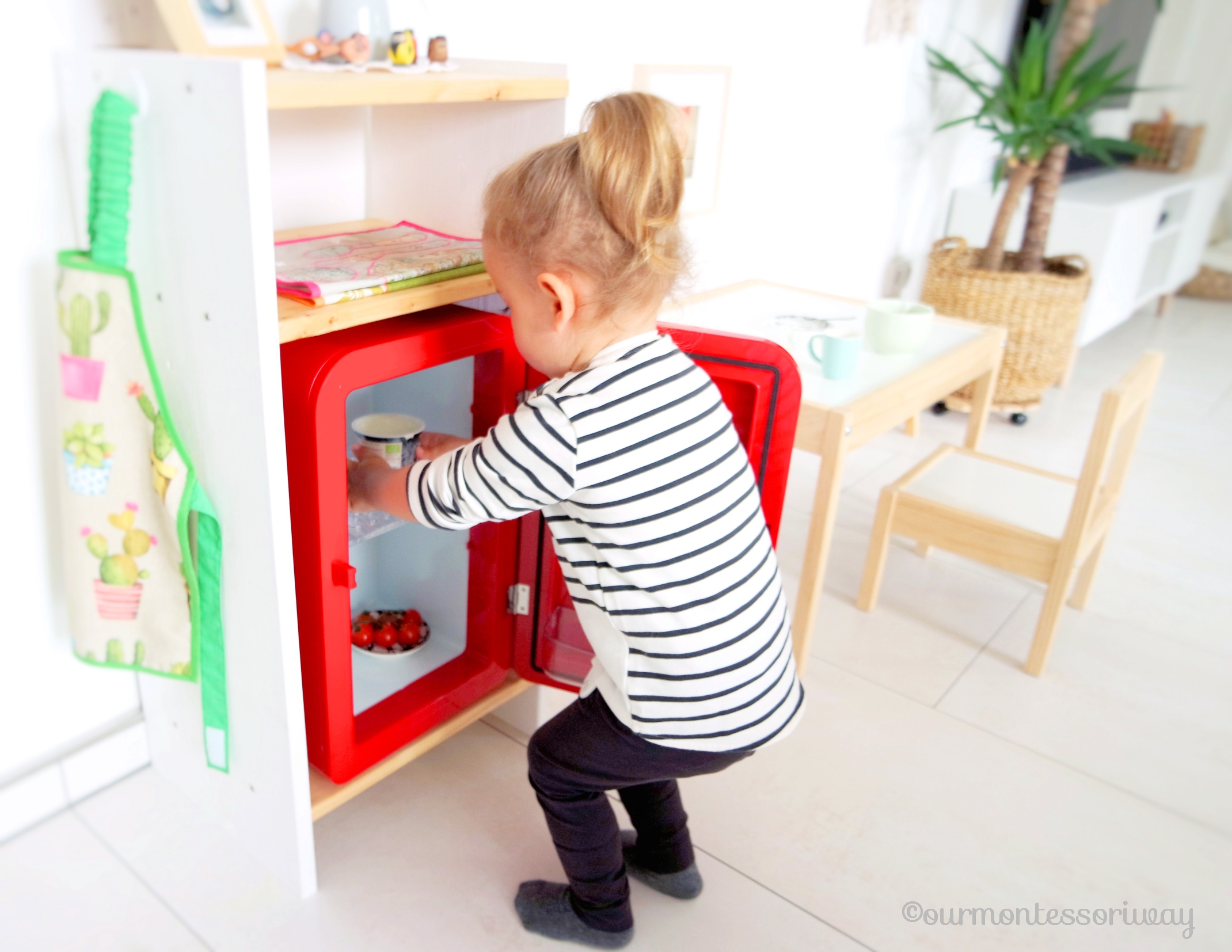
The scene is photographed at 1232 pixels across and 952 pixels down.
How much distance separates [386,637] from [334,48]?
0.79 meters

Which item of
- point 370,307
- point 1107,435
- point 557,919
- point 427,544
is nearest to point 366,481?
point 370,307

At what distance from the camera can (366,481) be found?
3.72 feet

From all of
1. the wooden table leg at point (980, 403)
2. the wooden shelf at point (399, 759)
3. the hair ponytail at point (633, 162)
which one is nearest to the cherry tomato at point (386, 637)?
the wooden shelf at point (399, 759)

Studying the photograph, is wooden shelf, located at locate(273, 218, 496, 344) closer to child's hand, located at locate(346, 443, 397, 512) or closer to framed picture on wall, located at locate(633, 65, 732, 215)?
child's hand, located at locate(346, 443, 397, 512)

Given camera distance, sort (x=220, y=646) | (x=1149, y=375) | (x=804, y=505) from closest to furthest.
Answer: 1. (x=220, y=646)
2. (x=1149, y=375)
3. (x=804, y=505)

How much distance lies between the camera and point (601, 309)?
38.4 inches

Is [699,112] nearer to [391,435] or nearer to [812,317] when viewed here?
[812,317]

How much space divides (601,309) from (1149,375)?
126 cm

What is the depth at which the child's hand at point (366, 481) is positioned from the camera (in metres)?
1.11

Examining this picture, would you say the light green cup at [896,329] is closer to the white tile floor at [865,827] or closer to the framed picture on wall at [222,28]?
the white tile floor at [865,827]

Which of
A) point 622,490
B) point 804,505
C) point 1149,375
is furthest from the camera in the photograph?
point 804,505

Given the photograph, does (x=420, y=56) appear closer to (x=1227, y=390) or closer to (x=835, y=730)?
(x=835, y=730)

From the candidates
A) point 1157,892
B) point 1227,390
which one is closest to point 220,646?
point 1157,892

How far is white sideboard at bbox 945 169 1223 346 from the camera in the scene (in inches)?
130
